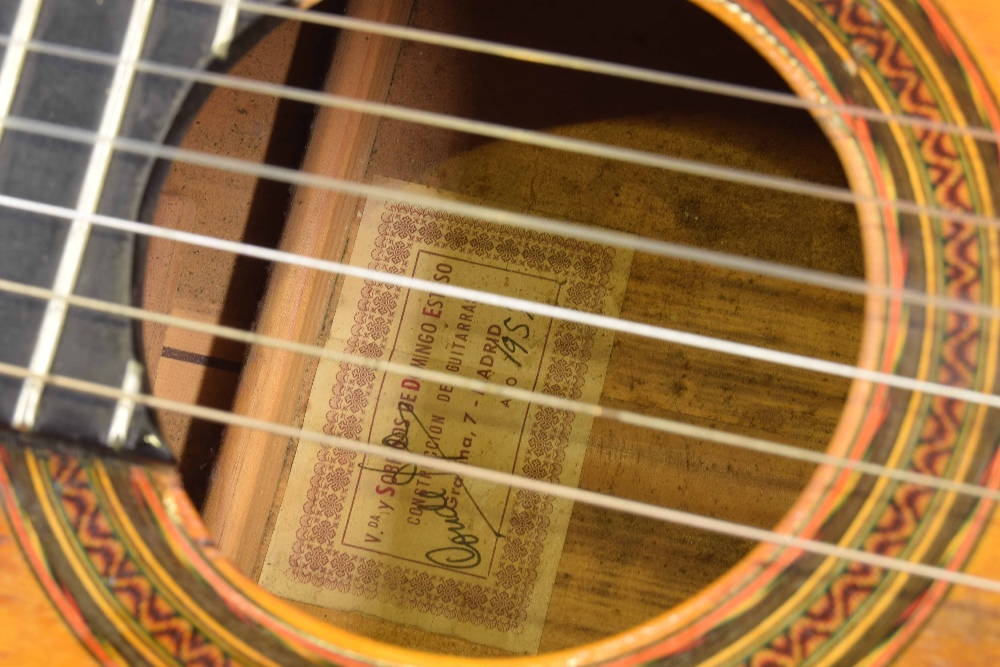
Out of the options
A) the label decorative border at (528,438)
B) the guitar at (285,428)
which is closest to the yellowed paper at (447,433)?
the label decorative border at (528,438)

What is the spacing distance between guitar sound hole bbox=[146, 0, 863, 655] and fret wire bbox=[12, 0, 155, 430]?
0.55m

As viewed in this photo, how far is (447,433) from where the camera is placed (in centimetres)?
122

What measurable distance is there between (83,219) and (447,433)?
0.68 m

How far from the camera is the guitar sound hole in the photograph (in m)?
1.19

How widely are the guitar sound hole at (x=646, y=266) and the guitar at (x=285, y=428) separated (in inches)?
21.5

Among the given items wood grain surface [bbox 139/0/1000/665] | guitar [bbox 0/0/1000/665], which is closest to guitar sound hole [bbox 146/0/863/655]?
wood grain surface [bbox 139/0/1000/665]

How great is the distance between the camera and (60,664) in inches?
25.1

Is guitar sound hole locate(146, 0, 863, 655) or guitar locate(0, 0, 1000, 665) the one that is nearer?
guitar locate(0, 0, 1000, 665)

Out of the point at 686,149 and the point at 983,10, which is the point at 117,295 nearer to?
the point at 983,10

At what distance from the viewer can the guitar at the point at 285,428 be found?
0.61m

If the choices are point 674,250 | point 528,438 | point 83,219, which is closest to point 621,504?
point 674,250

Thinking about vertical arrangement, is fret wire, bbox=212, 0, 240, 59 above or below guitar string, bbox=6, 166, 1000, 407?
above
